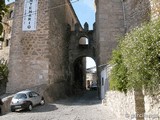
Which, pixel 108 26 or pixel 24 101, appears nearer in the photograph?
pixel 24 101

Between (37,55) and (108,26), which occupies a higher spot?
(108,26)

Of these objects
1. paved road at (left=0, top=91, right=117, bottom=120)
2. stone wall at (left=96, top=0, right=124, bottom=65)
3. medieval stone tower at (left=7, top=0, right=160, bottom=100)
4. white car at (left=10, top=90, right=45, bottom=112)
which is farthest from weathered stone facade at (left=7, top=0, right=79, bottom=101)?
stone wall at (left=96, top=0, right=124, bottom=65)

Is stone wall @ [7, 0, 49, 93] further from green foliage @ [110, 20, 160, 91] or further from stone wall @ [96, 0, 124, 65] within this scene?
green foliage @ [110, 20, 160, 91]

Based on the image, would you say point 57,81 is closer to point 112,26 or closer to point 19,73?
point 19,73

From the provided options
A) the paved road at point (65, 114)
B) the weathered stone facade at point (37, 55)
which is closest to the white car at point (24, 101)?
the paved road at point (65, 114)

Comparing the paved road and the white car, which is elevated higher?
the white car

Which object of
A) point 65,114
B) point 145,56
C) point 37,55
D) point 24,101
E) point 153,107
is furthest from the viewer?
point 37,55

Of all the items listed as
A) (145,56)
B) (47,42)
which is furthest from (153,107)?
(47,42)

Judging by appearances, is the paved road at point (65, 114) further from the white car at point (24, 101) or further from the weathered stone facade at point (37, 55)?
the weathered stone facade at point (37, 55)

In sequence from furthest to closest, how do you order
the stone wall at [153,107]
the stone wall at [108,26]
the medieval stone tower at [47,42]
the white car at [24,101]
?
1. the stone wall at [108,26]
2. the medieval stone tower at [47,42]
3. the white car at [24,101]
4. the stone wall at [153,107]

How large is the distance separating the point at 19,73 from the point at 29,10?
4.86 metres

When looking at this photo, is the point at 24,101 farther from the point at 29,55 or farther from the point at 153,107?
the point at 153,107

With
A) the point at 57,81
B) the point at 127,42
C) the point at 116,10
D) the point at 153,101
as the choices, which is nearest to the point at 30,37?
the point at 57,81

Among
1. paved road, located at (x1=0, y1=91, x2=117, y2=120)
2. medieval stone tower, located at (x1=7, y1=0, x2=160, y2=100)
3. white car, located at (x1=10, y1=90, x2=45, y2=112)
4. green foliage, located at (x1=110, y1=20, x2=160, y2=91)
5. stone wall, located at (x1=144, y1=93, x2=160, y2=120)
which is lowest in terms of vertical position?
paved road, located at (x1=0, y1=91, x2=117, y2=120)
